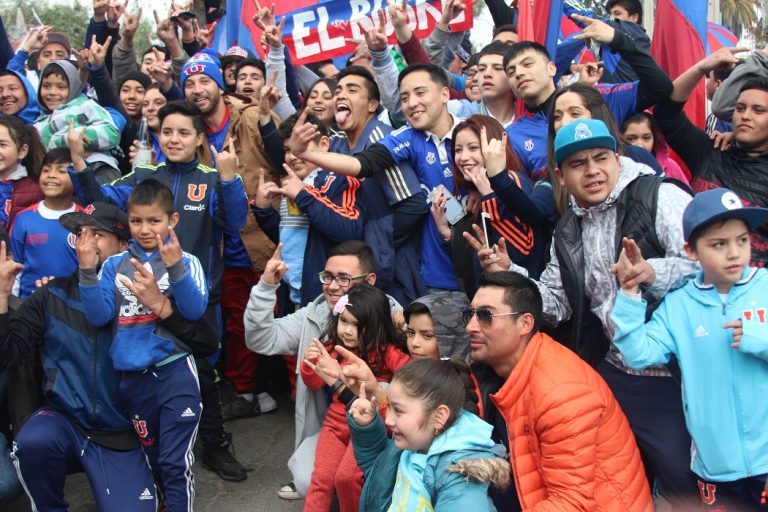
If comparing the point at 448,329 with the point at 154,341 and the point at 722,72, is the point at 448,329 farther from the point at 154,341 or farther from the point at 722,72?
the point at 722,72

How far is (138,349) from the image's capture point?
4234 millimetres

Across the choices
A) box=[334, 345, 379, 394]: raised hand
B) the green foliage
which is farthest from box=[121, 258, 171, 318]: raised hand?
the green foliage

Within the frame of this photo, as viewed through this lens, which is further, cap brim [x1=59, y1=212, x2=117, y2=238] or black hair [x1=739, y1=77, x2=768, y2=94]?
cap brim [x1=59, y1=212, x2=117, y2=238]

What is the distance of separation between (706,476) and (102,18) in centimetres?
653

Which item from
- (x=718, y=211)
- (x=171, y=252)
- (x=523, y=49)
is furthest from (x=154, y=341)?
(x=718, y=211)

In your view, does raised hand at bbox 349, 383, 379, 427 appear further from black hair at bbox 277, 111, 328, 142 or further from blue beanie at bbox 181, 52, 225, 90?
blue beanie at bbox 181, 52, 225, 90

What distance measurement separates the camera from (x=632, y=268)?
3.11 m

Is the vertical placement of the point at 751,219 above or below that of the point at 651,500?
above

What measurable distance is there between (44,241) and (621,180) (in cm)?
364

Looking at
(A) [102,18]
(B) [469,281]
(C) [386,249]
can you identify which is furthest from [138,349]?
(A) [102,18]

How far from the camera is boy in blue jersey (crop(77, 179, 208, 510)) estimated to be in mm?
4160

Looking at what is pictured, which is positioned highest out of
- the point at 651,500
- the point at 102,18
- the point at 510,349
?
the point at 102,18

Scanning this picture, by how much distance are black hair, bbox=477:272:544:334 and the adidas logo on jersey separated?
0.70m

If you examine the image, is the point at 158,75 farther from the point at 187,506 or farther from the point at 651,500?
the point at 651,500
